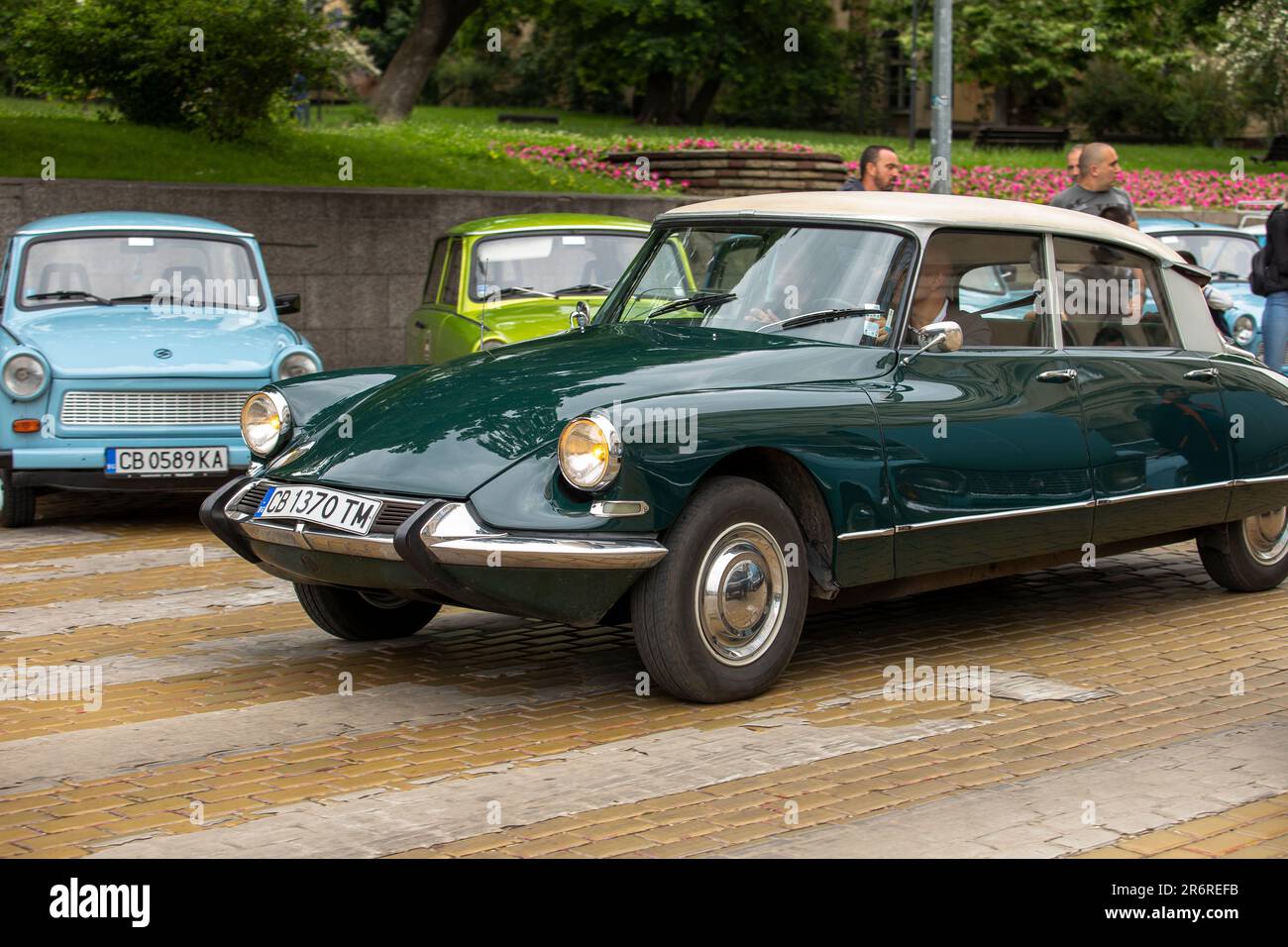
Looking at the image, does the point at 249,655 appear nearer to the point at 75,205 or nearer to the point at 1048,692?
the point at 1048,692

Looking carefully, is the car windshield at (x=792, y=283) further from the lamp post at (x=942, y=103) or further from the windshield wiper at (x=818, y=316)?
the lamp post at (x=942, y=103)

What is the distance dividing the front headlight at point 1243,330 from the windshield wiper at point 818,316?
10.4 metres

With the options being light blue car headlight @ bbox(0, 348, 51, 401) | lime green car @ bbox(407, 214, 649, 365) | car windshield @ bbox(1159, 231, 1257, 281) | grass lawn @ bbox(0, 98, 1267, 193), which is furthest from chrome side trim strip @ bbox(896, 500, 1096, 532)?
grass lawn @ bbox(0, 98, 1267, 193)

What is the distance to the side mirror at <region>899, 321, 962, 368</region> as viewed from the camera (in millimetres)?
6770

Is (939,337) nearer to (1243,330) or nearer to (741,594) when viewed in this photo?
(741,594)

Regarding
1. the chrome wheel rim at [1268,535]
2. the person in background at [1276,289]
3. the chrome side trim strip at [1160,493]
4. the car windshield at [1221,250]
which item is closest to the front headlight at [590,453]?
the chrome side trim strip at [1160,493]

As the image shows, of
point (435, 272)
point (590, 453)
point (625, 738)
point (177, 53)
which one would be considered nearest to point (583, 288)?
point (435, 272)

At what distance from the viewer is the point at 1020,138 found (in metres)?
40.5

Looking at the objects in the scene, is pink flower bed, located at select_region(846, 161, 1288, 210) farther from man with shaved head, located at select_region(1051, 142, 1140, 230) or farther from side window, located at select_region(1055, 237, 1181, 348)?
side window, located at select_region(1055, 237, 1181, 348)

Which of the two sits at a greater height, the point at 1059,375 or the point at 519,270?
the point at 519,270

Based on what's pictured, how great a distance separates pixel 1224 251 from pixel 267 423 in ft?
42.3

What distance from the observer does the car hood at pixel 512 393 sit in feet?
19.8

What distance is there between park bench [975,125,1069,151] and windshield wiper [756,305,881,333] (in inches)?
1339

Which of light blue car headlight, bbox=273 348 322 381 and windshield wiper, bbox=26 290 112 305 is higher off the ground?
windshield wiper, bbox=26 290 112 305
